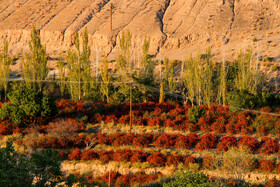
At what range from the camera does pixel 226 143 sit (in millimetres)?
18781

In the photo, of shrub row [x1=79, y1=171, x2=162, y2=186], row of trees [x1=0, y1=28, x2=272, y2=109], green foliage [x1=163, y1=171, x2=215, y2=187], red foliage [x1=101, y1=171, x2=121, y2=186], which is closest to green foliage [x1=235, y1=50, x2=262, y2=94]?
row of trees [x1=0, y1=28, x2=272, y2=109]

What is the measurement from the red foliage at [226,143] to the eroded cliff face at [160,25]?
2062cm

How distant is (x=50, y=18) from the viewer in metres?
56.1

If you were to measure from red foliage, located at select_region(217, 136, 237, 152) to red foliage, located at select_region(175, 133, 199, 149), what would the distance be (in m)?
1.60

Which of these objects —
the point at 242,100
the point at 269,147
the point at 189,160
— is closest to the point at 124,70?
the point at 242,100

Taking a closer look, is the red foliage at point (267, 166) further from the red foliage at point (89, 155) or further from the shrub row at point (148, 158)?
the red foliage at point (89, 155)

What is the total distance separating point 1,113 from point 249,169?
17.4 metres

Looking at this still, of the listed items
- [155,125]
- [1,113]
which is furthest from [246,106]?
[1,113]

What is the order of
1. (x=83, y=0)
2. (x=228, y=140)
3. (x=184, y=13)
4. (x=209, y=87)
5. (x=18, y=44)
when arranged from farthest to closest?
(x=83, y=0), (x=18, y=44), (x=184, y=13), (x=209, y=87), (x=228, y=140)

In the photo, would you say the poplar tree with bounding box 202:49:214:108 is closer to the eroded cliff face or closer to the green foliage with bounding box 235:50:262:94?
the green foliage with bounding box 235:50:262:94

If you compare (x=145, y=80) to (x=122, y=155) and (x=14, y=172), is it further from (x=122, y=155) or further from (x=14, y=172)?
(x=14, y=172)

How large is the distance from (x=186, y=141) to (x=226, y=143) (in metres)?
2.33

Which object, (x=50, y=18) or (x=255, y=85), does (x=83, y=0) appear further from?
(x=255, y=85)

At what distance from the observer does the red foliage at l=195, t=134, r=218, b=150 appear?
18.8 metres
